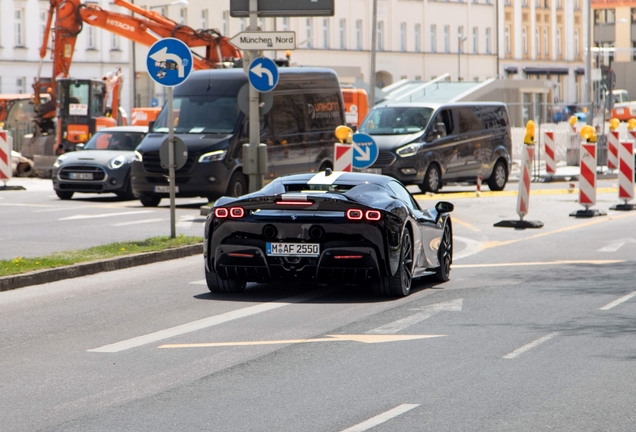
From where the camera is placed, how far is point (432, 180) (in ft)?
94.6

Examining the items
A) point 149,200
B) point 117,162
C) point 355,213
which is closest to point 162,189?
point 149,200

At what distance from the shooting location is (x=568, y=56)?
110 meters

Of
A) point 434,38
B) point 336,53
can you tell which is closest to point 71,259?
point 336,53

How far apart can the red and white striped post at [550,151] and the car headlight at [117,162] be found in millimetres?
13930

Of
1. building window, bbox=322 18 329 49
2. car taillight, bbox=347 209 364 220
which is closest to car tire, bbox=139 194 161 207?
car taillight, bbox=347 209 364 220

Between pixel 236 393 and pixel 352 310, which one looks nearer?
pixel 236 393

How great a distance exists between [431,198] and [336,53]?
61.1m

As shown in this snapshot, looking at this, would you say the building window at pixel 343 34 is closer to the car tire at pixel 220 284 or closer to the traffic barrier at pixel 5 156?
Result: the traffic barrier at pixel 5 156

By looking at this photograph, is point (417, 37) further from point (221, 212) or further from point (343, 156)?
point (221, 212)

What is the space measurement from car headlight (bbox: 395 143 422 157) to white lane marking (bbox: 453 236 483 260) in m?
9.73

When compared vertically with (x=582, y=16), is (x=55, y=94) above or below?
below

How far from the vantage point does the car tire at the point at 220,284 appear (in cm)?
1189

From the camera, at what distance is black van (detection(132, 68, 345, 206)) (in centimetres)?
2367

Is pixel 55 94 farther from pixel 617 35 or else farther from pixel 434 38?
pixel 617 35
